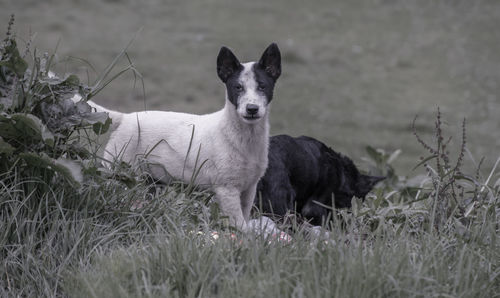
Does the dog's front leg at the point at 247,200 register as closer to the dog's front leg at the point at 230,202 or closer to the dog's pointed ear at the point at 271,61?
the dog's front leg at the point at 230,202

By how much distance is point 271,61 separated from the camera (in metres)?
3.91

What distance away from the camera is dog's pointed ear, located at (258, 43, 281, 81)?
3.88 meters

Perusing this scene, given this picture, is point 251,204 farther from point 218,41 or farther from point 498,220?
point 218,41

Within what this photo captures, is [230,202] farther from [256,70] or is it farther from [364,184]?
[364,184]

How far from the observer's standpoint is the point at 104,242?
333 cm

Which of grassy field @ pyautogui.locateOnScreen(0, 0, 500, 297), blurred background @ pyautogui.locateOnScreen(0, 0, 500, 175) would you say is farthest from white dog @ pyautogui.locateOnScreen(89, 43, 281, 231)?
blurred background @ pyautogui.locateOnScreen(0, 0, 500, 175)

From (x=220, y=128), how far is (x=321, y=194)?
1.06 meters

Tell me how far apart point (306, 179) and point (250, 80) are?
3.21 feet

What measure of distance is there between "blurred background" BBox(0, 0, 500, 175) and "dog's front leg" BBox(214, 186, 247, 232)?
198 inches

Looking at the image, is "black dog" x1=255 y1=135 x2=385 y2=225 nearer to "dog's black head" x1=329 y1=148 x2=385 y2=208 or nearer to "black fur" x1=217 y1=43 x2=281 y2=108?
"dog's black head" x1=329 y1=148 x2=385 y2=208

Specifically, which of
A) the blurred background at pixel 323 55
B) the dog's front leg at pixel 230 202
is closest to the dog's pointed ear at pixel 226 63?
the dog's front leg at pixel 230 202

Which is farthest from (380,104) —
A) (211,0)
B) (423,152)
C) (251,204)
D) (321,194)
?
(251,204)

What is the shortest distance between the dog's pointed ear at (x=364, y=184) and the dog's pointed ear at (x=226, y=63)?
144 centimetres

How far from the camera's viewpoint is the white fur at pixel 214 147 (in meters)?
3.84
